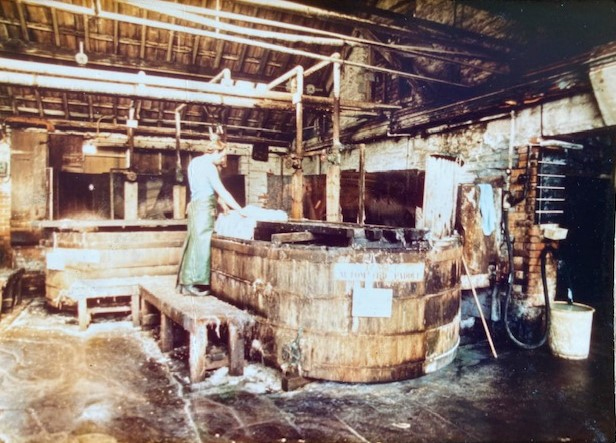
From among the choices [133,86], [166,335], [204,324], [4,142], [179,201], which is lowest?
[166,335]

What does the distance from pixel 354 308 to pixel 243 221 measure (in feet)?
7.61

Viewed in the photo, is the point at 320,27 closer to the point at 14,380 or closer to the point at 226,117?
the point at 226,117

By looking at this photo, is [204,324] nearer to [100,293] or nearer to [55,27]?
[100,293]

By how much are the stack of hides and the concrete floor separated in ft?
6.33

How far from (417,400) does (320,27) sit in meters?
9.97

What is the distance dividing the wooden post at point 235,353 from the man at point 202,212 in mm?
1395

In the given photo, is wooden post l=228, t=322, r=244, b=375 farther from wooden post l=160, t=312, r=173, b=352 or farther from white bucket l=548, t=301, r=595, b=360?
white bucket l=548, t=301, r=595, b=360

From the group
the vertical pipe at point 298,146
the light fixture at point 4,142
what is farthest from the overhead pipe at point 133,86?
the light fixture at point 4,142

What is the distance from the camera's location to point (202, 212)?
602cm

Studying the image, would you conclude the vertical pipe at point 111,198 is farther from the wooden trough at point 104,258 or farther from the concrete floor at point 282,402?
the concrete floor at point 282,402

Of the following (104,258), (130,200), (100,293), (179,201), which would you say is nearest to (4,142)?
(130,200)

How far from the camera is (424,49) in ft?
23.1

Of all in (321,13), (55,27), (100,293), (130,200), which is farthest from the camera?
(130,200)

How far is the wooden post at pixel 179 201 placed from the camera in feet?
39.9
